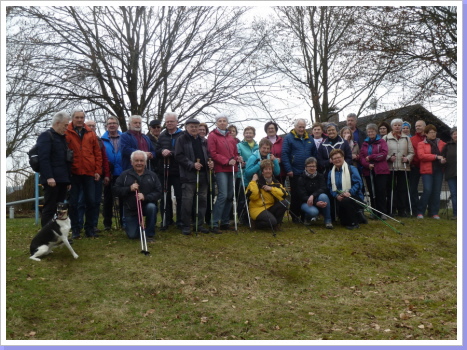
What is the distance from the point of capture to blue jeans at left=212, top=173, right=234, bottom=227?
26.6ft

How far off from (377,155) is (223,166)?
3457 millimetres

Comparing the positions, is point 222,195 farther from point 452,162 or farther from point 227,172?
point 452,162

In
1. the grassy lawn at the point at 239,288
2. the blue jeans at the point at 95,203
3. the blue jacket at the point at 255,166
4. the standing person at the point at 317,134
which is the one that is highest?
the standing person at the point at 317,134

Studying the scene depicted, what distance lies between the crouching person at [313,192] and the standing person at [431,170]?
2.67 meters

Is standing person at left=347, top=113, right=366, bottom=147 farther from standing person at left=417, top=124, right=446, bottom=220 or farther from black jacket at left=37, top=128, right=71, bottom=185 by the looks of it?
black jacket at left=37, top=128, right=71, bottom=185

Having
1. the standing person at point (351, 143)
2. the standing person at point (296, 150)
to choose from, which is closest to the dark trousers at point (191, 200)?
the standing person at point (296, 150)

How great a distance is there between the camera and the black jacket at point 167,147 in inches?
325

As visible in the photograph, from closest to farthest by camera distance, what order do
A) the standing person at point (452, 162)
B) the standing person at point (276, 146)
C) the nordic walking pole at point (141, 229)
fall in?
the nordic walking pole at point (141, 229) < the standing person at point (276, 146) < the standing person at point (452, 162)

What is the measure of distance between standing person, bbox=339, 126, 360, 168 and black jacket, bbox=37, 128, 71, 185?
18.5 feet

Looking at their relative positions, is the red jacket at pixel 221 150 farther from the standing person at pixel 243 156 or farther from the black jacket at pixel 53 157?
the black jacket at pixel 53 157

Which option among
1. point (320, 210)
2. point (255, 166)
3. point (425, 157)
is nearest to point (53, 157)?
point (255, 166)

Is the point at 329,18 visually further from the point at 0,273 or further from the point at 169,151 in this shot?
the point at 0,273

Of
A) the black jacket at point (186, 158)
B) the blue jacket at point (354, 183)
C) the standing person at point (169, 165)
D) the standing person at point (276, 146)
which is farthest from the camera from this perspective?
the standing person at point (276, 146)

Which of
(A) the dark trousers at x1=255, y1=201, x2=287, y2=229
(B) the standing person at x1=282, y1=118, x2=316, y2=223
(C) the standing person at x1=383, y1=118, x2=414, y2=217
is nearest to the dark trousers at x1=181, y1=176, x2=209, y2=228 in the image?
(A) the dark trousers at x1=255, y1=201, x2=287, y2=229
